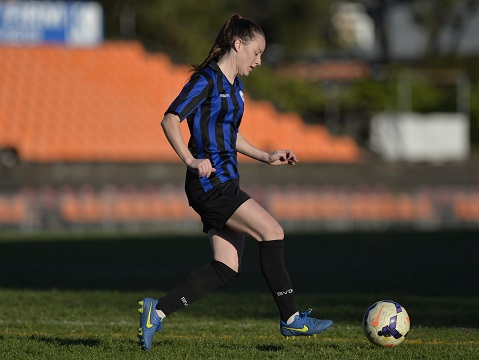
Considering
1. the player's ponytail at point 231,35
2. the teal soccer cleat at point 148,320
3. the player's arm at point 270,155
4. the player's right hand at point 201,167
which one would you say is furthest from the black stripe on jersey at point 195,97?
the teal soccer cleat at point 148,320

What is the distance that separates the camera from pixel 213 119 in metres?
6.69

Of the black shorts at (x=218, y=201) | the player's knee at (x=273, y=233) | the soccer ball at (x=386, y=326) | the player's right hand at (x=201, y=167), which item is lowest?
the soccer ball at (x=386, y=326)

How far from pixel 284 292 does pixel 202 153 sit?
0.99 metres

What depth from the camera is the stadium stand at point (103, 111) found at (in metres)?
29.7

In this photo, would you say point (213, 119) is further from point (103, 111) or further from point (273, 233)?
point (103, 111)

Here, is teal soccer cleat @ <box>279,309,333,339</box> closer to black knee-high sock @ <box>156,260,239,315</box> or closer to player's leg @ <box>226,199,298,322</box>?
player's leg @ <box>226,199,298,322</box>

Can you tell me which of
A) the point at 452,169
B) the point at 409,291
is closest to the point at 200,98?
the point at 409,291

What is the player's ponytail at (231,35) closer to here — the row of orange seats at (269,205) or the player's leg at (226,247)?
the player's leg at (226,247)

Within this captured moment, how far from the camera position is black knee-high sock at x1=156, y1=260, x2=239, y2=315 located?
22.1 ft

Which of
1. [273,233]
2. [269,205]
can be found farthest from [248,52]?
[269,205]

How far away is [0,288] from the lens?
12.0 metres

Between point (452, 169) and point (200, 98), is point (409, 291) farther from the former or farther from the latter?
point (452, 169)

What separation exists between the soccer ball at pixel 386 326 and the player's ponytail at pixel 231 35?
6.28 ft

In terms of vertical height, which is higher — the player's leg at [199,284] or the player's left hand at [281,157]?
the player's left hand at [281,157]
